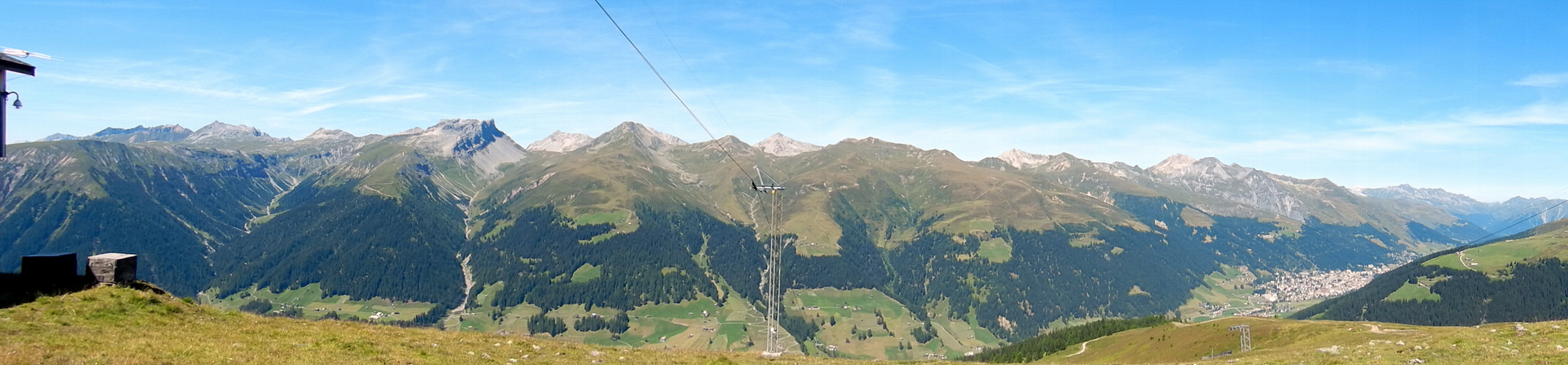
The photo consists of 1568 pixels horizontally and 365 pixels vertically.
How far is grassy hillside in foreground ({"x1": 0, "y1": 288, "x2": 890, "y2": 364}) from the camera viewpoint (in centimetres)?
2512

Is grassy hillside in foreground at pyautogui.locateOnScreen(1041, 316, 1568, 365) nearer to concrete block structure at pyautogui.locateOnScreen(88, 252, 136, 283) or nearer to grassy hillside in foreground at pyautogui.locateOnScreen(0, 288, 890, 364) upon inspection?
grassy hillside in foreground at pyautogui.locateOnScreen(0, 288, 890, 364)

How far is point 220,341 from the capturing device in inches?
1126

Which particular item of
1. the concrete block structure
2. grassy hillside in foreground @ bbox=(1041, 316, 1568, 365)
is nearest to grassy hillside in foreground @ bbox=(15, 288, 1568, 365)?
grassy hillside in foreground @ bbox=(1041, 316, 1568, 365)

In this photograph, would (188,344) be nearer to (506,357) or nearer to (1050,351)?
(506,357)

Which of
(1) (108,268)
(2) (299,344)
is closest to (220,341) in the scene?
(2) (299,344)

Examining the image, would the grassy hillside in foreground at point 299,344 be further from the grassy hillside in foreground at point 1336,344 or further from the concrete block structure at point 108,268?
the concrete block structure at point 108,268

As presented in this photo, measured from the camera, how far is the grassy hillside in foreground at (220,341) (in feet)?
82.4

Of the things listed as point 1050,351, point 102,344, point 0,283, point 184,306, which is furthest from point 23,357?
point 1050,351

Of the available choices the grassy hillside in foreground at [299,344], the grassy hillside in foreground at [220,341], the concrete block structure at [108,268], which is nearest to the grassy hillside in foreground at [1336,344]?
the grassy hillside in foreground at [299,344]

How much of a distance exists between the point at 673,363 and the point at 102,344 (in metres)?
21.6

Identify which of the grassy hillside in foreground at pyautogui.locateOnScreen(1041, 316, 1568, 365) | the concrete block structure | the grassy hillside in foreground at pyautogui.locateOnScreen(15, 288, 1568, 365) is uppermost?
the concrete block structure

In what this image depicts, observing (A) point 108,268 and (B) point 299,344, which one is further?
(A) point 108,268

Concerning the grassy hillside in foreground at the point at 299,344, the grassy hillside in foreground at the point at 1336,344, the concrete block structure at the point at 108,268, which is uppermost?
the concrete block structure at the point at 108,268

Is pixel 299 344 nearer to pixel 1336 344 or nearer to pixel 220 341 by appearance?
pixel 220 341
